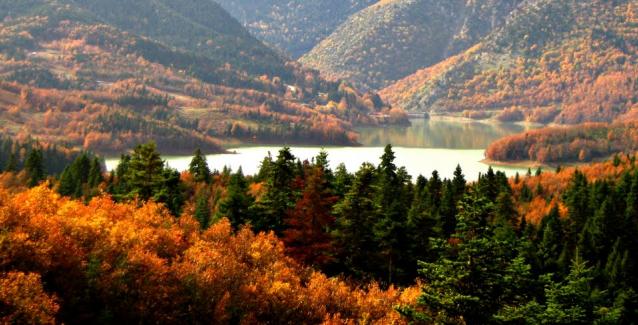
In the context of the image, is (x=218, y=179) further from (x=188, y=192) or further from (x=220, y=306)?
(x=220, y=306)

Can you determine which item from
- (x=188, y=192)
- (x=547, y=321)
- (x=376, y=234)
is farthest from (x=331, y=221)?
(x=188, y=192)

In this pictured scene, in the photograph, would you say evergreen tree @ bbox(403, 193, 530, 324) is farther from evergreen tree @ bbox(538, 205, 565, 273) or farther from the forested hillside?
evergreen tree @ bbox(538, 205, 565, 273)

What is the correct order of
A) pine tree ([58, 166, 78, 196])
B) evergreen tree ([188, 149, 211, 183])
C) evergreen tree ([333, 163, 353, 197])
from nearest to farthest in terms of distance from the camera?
evergreen tree ([333, 163, 353, 197])
pine tree ([58, 166, 78, 196])
evergreen tree ([188, 149, 211, 183])

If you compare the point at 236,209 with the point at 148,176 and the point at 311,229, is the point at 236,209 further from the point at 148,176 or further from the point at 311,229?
the point at 148,176

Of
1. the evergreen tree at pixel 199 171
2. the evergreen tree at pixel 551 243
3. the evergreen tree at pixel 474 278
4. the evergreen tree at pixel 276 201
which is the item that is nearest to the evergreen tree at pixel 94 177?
the evergreen tree at pixel 199 171

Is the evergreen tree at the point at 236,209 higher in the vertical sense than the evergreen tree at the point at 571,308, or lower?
higher

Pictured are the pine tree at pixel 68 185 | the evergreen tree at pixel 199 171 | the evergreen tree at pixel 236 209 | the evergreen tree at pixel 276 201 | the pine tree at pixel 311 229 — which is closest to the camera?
the pine tree at pixel 311 229

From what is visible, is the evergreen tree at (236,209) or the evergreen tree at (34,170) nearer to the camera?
the evergreen tree at (236,209)

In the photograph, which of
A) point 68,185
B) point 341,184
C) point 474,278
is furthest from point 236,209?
point 68,185

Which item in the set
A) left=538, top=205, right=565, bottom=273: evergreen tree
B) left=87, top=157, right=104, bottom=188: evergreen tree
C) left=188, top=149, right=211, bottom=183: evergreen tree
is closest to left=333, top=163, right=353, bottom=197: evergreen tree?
left=538, top=205, right=565, bottom=273: evergreen tree

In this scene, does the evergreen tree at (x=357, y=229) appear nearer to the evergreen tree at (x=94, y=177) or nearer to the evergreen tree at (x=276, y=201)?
the evergreen tree at (x=276, y=201)

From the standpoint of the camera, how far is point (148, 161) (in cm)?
8369

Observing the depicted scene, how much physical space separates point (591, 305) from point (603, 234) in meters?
28.8

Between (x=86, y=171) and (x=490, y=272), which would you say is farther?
(x=86, y=171)
